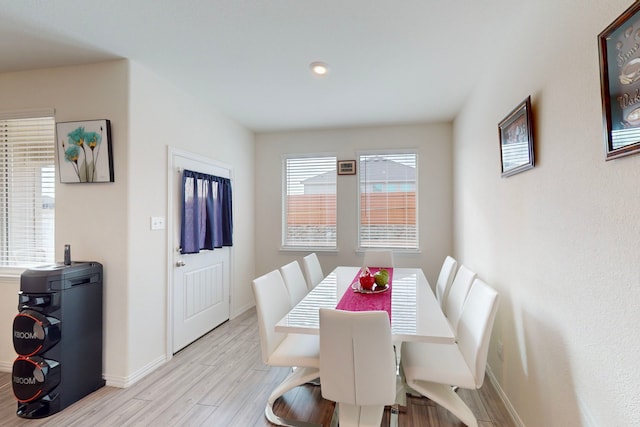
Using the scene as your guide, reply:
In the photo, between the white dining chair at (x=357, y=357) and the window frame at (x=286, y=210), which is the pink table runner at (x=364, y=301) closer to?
the white dining chair at (x=357, y=357)

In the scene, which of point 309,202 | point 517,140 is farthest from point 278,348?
point 309,202

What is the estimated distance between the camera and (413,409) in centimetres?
208

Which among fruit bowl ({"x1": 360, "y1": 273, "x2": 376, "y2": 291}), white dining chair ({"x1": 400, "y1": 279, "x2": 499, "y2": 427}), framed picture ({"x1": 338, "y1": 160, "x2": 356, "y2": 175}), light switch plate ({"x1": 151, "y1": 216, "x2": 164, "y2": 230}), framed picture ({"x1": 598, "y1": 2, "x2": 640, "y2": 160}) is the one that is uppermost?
framed picture ({"x1": 338, "y1": 160, "x2": 356, "y2": 175})

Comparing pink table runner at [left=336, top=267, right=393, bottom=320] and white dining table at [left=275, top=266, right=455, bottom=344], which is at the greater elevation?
pink table runner at [left=336, top=267, right=393, bottom=320]

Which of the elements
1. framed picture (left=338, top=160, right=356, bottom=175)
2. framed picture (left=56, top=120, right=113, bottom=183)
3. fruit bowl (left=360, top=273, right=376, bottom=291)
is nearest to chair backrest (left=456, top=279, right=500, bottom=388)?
fruit bowl (left=360, top=273, right=376, bottom=291)

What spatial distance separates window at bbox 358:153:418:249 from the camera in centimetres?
424

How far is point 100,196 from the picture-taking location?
246 cm

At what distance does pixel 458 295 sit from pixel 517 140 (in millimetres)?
1208

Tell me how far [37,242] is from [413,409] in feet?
10.9

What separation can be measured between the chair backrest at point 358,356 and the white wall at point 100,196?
1830 millimetres

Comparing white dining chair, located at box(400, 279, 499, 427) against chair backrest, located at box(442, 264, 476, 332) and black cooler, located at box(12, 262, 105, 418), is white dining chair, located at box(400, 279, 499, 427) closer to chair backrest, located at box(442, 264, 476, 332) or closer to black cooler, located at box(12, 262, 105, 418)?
chair backrest, located at box(442, 264, 476, 332)

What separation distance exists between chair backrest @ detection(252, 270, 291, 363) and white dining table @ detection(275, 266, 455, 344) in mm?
165

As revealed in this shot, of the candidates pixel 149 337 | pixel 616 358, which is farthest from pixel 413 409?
pixel 149 337

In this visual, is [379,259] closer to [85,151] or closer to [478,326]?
[478,326]
